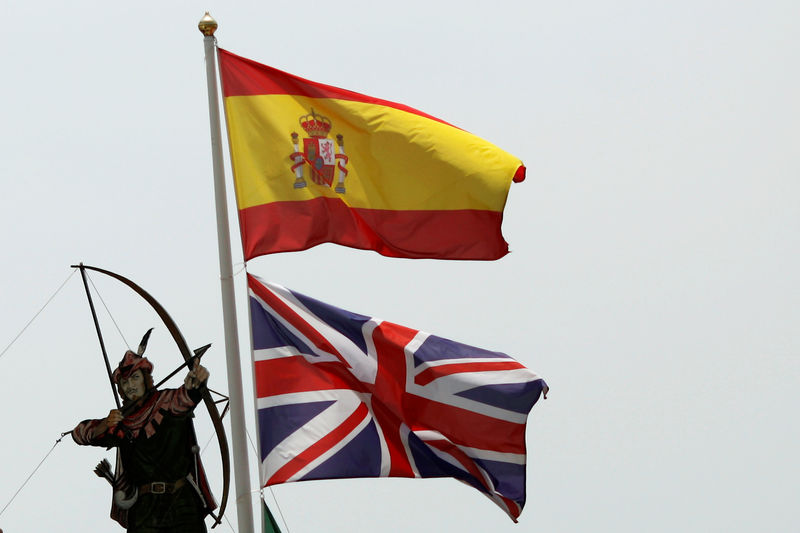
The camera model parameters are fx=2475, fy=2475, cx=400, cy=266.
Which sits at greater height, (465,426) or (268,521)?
(465,426)

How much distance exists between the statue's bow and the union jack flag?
47cm

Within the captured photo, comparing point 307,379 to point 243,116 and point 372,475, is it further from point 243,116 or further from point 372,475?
point 243,116

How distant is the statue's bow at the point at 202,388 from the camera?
3031cm

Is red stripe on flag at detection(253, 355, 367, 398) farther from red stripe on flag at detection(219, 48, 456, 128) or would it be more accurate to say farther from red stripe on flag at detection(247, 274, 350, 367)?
red stripe on flag at detection(219, 48, 456, 128)

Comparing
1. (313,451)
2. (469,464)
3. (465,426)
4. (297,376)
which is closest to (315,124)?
(297,376)

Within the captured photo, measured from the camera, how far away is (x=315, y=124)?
3097 centimetres

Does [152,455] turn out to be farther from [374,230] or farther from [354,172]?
[354,172]

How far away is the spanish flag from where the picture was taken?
100 ft

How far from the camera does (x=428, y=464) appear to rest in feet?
103

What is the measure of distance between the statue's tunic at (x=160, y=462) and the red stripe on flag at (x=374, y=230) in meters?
2.16

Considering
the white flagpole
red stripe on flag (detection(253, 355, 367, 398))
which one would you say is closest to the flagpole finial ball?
the white flagpole

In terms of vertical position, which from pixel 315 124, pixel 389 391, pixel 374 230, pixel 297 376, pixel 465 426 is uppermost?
pixel 315 124

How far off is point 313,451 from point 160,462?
1.90m

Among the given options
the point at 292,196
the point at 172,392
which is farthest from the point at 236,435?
the point at 292,196
